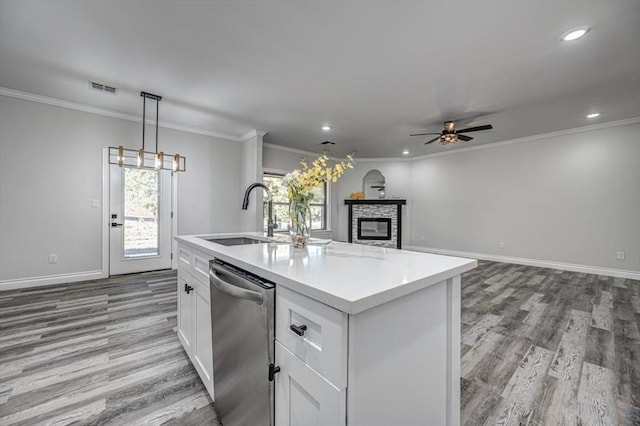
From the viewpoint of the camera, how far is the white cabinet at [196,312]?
1.59 m

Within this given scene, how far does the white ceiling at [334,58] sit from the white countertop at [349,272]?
1.83 meters

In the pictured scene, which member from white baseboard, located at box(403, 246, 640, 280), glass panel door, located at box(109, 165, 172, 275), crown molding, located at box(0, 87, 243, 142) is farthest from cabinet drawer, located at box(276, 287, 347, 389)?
white baseboard, located at box(403, 246, 640, 280)

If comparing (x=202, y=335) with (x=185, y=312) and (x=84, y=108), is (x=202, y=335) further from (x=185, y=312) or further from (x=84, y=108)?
(x=84, y=108)

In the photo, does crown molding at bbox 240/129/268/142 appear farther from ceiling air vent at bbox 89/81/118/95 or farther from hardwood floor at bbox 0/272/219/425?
hardwood floor at bbox 0/272/219/425

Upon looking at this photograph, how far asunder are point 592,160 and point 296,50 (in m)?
5.50

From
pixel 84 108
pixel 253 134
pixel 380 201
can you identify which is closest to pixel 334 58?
pixel 253 134

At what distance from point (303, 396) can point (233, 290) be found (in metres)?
0.51

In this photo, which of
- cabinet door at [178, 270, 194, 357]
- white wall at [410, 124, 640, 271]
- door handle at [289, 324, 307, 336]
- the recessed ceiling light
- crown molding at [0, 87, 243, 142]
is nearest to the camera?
door handle at [289, 324, 307, 336]

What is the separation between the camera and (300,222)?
1809 millimetres

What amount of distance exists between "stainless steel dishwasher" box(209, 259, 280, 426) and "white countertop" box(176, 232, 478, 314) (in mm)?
72

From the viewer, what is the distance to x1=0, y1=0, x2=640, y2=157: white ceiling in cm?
202

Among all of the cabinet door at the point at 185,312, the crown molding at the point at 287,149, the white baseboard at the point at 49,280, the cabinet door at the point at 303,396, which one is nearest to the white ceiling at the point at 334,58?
the crown molding at the point at 287,149

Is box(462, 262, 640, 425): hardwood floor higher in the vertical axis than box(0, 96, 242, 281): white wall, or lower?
lower

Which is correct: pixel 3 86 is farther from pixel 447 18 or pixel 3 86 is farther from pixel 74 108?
pixel 447 18
